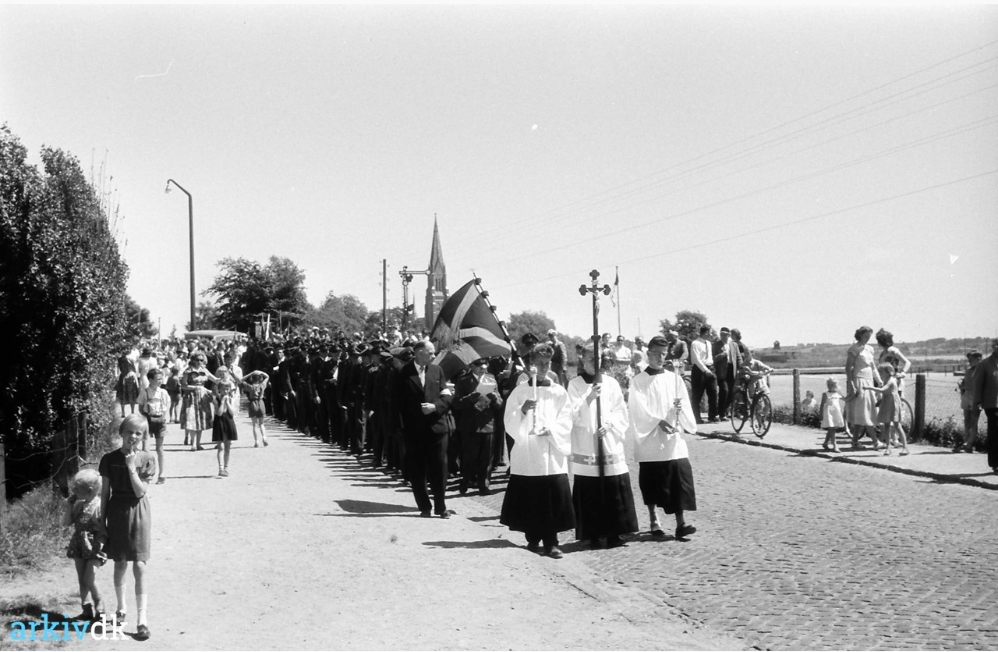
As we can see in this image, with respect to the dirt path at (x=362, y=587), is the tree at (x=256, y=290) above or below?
above

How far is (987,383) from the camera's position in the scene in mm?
13547

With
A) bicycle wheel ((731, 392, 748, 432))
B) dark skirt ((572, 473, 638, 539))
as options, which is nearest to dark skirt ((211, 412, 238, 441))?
dark skirt ((572, 473, 638, 539))

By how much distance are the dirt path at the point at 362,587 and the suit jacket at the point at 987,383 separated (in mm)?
6806

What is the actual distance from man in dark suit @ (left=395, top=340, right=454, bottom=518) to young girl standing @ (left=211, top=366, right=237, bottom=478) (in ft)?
13.6

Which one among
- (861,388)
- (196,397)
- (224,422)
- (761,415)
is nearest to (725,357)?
(761,415)

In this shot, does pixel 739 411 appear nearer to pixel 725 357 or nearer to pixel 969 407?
pixel 725 357

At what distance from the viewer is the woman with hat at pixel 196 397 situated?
1714 cm

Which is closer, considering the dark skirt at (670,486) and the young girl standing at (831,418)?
the dark skirt at (670,486)

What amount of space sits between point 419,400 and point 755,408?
8.89 meters

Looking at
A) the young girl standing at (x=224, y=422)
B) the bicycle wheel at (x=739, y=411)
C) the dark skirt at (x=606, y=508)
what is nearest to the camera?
the dark skirt at (x=606, y=508)

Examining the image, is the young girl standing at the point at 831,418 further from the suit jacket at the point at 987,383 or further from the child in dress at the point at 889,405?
the suit jacket at the point at 987,383

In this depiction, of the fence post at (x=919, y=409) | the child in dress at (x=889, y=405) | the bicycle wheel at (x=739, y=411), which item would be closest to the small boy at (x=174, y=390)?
the bicycle wheel at (x=739, y=411)

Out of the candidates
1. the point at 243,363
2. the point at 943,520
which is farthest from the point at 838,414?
the point at 243,363

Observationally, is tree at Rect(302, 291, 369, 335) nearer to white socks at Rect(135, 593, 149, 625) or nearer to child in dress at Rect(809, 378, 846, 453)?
child in dress at Rect(809, 378, 846, 453)
